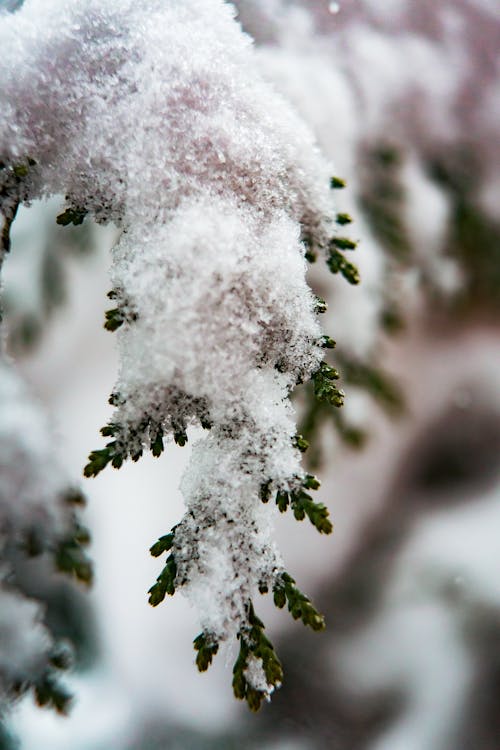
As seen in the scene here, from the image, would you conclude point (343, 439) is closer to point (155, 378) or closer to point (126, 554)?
point (126, 554)

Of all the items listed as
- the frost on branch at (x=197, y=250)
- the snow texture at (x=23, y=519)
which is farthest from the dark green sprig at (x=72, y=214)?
the snow texture at (x=23, y=519)

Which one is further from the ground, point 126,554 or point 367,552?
point 367,552

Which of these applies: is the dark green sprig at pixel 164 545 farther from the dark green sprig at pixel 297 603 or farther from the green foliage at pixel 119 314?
the green foliage at pixel 119 314

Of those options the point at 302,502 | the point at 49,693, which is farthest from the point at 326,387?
the point at 49,693

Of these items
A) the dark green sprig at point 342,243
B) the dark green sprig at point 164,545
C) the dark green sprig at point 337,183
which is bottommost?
the dark green sprig at point 164,545

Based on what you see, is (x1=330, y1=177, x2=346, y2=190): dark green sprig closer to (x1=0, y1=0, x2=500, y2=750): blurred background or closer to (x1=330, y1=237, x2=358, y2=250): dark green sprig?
(x1=330, y1=237, x2=358, y2=250): dark green sprig

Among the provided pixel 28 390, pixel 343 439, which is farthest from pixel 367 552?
pixel 28 390
